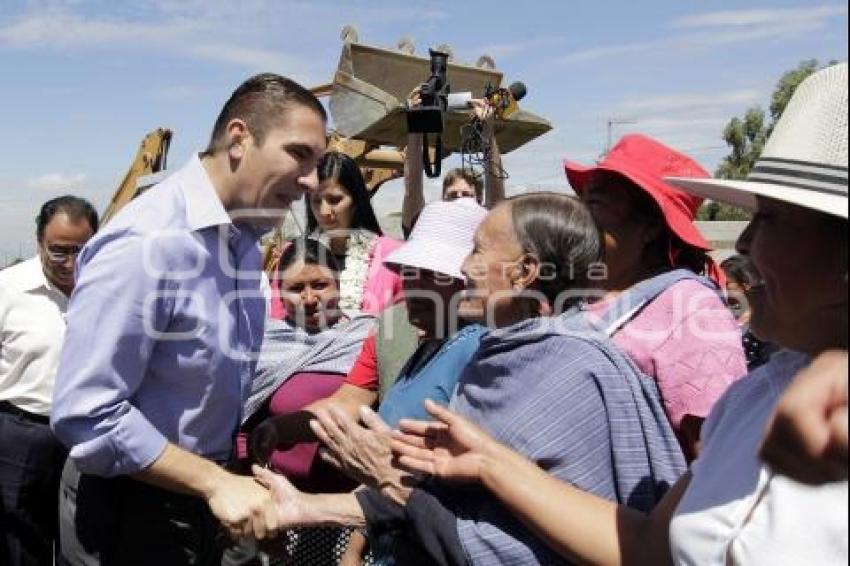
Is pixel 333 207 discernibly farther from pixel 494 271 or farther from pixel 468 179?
pixel 494 271

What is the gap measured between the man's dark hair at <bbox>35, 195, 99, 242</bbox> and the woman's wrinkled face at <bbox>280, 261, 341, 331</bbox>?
1.45 metres

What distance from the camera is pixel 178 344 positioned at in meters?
2.18

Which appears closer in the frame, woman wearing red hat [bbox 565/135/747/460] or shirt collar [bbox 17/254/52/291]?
woman wearing red hat [bbox 565/135/747/460]

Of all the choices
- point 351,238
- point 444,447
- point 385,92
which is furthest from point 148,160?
point 444,447

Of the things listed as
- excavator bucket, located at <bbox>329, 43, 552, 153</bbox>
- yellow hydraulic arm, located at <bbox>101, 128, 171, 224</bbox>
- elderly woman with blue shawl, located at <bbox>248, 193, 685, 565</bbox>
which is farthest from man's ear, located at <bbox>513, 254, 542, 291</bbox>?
yellow hydraulic arm, located at <bbox>101, 128, 171, 224</bbox>

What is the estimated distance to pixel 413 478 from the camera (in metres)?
1.97

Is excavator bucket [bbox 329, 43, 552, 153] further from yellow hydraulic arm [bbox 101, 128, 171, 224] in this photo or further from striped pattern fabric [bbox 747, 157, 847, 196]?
striped pattern fabric [bbox 747, 157, 847, 196]

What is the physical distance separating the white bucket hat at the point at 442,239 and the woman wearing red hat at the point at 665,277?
352 millimetres

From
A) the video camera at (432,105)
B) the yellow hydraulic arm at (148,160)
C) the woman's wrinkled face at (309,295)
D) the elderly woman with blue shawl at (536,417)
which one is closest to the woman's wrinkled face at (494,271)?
the elderly woman with blue shawl at (536,417)

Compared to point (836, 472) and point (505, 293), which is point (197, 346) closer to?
point (505, 293)

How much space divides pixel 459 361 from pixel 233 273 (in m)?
0.63

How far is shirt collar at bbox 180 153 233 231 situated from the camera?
7.31ft

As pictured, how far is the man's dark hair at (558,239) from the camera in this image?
2109 millimetres

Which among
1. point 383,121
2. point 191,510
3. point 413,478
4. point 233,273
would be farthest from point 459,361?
point 383,121
